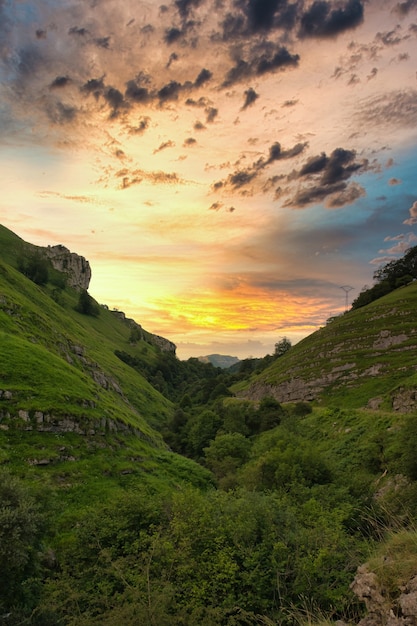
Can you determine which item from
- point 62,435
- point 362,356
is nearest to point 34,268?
point 62,435

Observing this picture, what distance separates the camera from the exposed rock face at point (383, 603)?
8617 millimetres

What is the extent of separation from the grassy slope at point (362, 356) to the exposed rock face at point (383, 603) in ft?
182

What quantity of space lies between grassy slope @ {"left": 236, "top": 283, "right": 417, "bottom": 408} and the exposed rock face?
55.6 metres

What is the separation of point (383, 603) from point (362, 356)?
307 feet

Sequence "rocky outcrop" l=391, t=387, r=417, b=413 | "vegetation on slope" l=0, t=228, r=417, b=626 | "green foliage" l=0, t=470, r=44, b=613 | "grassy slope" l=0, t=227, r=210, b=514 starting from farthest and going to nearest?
"rocky outcrop" l=391, t=387, r=417, b=413 < "grassy slope" l=0, t=227, r=210, b=514 < "vegetation on slope" l=0, t=228, r=417, b=626 < "green foliage" l=0, t=470, r=44, b=613

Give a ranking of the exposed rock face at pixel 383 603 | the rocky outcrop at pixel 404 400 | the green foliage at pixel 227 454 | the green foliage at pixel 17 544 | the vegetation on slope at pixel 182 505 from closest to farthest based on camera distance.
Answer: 1. the exposed rock face at pixel 383 603
2. the green foliage at pixel 17 544
3. the vegetation on slope at pixel 182 505
4. the rocky outcrop at pixel 404 400
5. the green foliage at pixel 227 454

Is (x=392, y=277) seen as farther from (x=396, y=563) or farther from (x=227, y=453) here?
(x=396, y=563)

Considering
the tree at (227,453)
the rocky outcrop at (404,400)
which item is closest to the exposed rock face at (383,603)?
the rocky outcrop at (404,400)

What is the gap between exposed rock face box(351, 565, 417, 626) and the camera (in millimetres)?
8617

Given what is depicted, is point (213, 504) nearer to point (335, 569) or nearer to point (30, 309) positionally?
point (335, 569)

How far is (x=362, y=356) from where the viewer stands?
95.7 meters

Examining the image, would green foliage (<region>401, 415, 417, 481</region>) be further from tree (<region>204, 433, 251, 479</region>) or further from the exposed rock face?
tree (<region>204, 433, 251, 479</region>)

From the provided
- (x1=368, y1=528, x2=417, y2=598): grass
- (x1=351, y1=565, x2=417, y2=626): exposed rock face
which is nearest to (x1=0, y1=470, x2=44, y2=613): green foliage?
(x1=351, y1=565, x2=417, y2=626): exposed rock face

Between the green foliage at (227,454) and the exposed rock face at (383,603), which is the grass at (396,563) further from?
the green foliage at (227,454)
